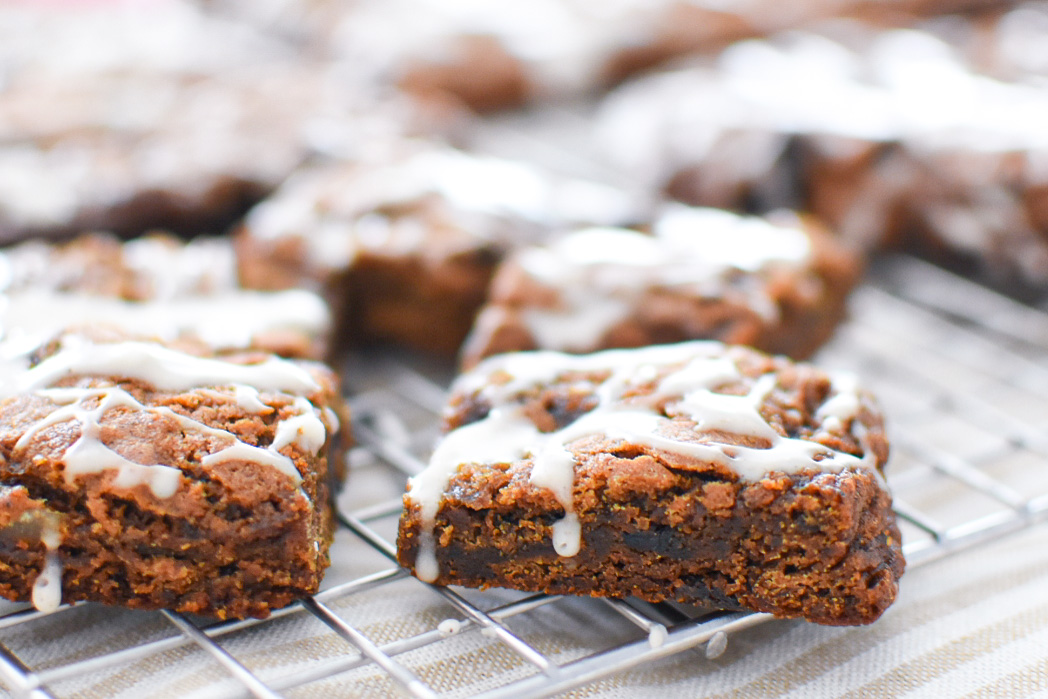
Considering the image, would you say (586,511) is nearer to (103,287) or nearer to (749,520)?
(749,520)

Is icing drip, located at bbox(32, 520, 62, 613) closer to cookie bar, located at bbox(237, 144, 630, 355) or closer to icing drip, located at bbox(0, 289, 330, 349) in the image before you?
icing drip, located at bbox(0, 289, 330, 349)

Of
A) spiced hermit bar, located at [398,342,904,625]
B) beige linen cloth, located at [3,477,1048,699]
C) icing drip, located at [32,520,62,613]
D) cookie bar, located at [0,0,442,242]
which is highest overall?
cookie bar, located at [0,0,442,242]

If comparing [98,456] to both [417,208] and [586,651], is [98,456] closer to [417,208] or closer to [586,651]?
[586,651]

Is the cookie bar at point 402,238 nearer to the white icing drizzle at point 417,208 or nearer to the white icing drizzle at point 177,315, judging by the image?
the white icing drizzle at point 417,208

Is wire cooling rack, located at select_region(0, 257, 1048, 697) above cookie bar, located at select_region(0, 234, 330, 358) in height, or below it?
below

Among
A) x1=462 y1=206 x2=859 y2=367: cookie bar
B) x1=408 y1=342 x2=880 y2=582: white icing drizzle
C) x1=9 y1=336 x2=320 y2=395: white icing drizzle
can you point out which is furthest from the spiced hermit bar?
x1=462 y1=206 x2=859 y2=367: cookie bar
